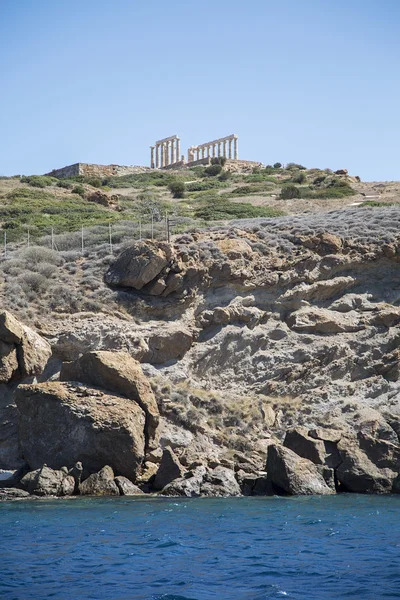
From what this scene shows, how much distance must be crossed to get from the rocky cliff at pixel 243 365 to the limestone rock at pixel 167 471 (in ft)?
0.15

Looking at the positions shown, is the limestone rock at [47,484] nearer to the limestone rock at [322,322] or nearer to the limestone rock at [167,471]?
the limestone rock at [167,471]

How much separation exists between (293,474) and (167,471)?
3545 millimetres

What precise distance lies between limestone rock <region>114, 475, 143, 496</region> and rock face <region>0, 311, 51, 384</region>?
546 cm

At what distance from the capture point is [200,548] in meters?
15.4

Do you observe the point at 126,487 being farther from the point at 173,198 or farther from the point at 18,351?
the point at 173,198

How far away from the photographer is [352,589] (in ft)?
39.6

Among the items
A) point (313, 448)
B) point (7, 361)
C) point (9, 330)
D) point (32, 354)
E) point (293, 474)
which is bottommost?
point (293, 474)

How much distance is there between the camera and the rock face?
25.4m

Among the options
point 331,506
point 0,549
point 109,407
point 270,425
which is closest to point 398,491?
point 331,506

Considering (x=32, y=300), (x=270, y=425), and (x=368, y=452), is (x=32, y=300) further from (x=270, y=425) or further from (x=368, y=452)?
(x=368, y=452)

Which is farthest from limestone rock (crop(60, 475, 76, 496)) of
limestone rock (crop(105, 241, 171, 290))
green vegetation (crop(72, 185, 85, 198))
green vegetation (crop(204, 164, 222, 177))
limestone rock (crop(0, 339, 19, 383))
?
green vegetation (crop(204, 164, 222, 177))

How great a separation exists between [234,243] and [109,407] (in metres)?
12.7

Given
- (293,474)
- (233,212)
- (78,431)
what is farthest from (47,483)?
(233,212)

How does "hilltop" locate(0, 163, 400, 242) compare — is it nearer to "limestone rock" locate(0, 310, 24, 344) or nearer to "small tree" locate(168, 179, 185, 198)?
"small tree" locate(168, 179, 185, 198)
